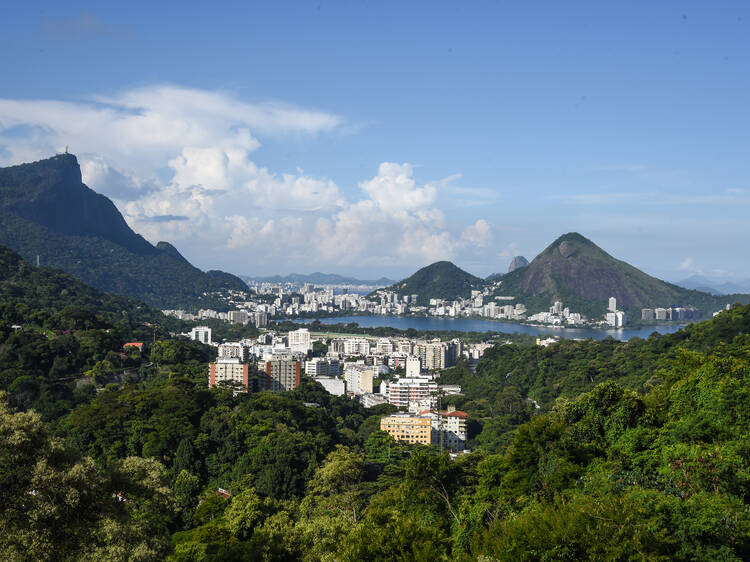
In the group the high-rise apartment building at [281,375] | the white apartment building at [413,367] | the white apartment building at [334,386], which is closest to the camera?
the high-rise apartment building at [281,375]

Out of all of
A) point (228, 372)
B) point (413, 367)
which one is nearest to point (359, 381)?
point (413, 367)

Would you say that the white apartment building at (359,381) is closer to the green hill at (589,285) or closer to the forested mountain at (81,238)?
the forested mountain at (81,238)

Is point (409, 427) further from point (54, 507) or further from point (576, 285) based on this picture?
point (576, 285)

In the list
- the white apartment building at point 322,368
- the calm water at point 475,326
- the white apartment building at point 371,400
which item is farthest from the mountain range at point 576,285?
the white apartment building at point 371,400

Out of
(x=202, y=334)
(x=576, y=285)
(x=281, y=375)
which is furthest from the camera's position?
(x=576, y=285)

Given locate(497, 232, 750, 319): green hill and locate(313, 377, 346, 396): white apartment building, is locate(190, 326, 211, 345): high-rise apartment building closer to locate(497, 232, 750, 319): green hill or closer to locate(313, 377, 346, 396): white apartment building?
locate(313, 377, 346, 396): white apartment building

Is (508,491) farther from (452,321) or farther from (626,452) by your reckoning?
(452,321)
